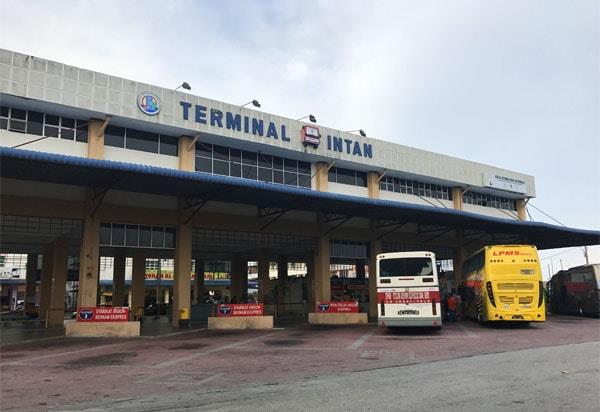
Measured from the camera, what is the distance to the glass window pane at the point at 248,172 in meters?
28.7

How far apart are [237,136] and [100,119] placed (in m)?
6.96

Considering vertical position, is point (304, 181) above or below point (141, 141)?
below

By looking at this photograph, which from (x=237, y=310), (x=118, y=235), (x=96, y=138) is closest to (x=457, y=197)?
(x=237, y=310)

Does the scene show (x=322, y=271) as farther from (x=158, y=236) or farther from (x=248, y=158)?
(x=158, y=236)

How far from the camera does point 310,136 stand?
3006 cm

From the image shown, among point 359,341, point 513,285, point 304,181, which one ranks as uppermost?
point 304,181

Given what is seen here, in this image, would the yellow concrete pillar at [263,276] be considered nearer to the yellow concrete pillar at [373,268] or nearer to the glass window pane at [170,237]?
the yellow concrete pillar at [373,268]

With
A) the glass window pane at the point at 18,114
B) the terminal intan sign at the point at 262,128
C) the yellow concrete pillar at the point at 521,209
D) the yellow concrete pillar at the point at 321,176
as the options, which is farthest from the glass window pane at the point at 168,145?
the yellow concrete pillar at the point at 521,209

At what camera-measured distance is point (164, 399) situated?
8.63 m

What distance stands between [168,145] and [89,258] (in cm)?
685

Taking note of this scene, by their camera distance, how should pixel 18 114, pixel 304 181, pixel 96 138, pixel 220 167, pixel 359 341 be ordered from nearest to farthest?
1. pixel 359 341
2. pixel 18 114
3. pixel 96 138
4. pixel 220 167
5. pixel 304 181

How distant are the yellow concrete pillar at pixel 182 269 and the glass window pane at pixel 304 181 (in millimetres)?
7884

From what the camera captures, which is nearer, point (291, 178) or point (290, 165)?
point (291, 178)

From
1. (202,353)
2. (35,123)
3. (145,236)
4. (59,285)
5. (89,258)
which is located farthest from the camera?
(59,285)
